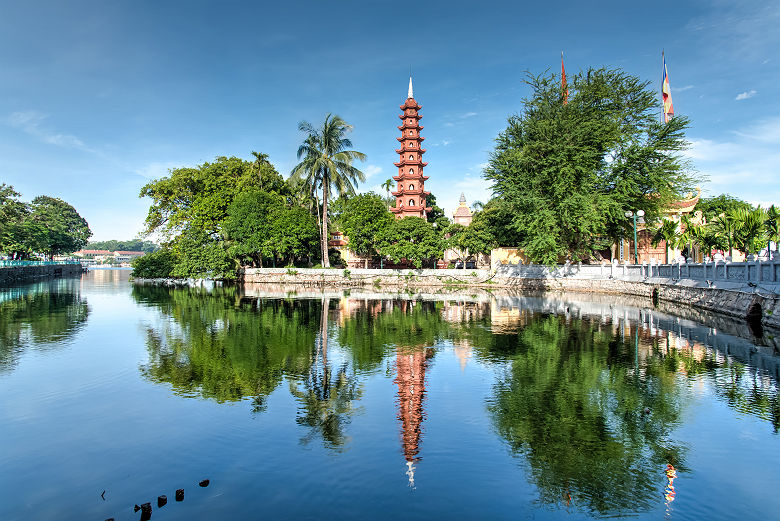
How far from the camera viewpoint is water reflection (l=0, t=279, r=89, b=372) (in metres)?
14.7

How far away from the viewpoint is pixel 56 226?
257ft

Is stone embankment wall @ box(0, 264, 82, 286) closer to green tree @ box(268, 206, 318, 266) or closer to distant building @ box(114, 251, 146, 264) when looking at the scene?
green tree @ box(268, 206, 318, 266)

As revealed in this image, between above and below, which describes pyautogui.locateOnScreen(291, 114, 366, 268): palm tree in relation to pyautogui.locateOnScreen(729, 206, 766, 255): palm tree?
above

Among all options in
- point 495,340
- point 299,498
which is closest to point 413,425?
point 299,498

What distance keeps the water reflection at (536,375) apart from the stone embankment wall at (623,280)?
2.00m

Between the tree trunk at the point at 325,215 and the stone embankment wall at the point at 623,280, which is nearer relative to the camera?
the stone embankment wall at the point at 623,280

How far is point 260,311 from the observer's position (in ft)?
82.3

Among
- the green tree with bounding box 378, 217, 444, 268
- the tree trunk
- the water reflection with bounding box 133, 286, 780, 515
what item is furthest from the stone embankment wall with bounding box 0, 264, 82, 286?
the water reflection with bounding box 133, 286, 780, 515

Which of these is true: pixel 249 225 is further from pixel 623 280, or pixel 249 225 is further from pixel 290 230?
pixel 623 280

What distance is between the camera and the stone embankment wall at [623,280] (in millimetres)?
18625

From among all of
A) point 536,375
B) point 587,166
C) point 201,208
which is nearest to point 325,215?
point 201,208

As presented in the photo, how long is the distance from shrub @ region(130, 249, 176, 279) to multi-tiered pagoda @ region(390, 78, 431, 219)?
92.4ft

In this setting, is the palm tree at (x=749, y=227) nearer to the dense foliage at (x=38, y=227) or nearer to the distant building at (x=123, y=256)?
the dense foliage at (x=38, y=227)

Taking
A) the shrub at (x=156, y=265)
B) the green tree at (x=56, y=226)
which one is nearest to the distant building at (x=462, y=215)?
the shrub at (x=156, y=265)
